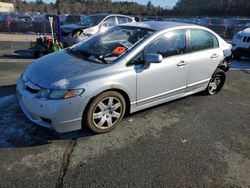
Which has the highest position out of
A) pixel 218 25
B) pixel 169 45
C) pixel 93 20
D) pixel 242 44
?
pixel 93 20

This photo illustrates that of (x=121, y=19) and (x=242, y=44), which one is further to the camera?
(x=121, y=19)

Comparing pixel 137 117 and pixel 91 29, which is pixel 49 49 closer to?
pixel 91 29

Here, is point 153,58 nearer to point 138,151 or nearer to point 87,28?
point 138,151

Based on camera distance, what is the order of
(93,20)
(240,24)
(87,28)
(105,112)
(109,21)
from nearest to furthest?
1. (105,112)
2. (87,28)
3. (93,20)
4. (109,21)
5. (240,24)

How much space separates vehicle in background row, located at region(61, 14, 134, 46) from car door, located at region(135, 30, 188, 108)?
5.52 meters

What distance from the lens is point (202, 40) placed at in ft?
15.5

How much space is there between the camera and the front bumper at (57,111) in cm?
313

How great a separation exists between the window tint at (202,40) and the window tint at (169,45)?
25cm

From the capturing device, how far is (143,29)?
423 centimetres

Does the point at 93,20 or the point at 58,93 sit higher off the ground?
the point at 93,20

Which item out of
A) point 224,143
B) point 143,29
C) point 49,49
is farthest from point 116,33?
point 49,49

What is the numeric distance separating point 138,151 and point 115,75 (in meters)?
1.11

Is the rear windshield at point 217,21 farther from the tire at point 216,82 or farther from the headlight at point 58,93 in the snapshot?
the headlight at point 58,93

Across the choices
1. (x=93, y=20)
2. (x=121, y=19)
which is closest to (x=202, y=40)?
(x=93, y=20)
